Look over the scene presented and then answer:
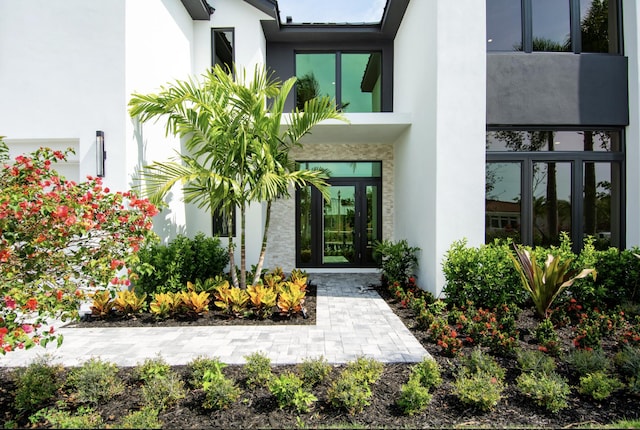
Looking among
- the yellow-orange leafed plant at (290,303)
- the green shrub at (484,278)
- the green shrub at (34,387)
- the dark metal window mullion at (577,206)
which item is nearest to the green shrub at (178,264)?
the yellow-orange leafed plant at (290,303)

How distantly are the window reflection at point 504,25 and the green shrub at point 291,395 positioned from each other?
6.61 m

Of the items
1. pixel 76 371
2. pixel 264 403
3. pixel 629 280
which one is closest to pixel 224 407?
pixel 264 403

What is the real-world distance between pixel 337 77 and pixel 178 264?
254 inches

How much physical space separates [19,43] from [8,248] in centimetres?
481

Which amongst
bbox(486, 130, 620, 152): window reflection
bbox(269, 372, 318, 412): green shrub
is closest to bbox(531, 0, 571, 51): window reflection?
bbox(486, 130, 620, 152): window reflection

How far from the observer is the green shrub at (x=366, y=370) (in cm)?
327

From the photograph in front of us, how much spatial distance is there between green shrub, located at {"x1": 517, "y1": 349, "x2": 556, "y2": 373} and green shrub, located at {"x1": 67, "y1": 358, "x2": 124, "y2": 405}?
3.98 meters

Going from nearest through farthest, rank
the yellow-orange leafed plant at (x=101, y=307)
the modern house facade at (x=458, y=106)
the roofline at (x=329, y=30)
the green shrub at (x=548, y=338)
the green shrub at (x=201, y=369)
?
the green shrub at (x=201, y=369)
the green shrub at (x=548, y=338)
the yellow-orange leafed plant at (x=101, y=307)
the modern house facade at (x=458, y=106)
the roofline at (x=329, y=30)

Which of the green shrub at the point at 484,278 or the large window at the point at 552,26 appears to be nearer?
the green shrub at the point at 484,278

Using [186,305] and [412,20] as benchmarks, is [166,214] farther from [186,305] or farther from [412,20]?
[412,20]

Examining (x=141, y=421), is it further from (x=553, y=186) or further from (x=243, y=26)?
(x=243, y=26)

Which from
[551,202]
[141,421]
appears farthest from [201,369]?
[551,202]

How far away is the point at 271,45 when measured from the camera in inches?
368

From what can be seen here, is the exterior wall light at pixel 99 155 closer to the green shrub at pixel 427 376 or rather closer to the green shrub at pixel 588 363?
the green shrub at pixel 427 376
